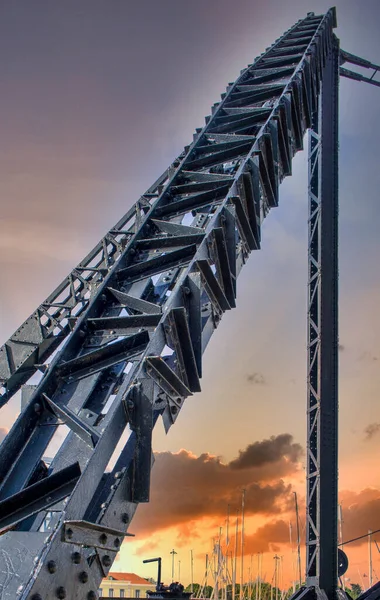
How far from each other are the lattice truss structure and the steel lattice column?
5.00 metres

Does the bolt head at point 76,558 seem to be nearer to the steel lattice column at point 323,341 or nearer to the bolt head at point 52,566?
the bolt head at point 52,566

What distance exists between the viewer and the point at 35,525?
420 cm

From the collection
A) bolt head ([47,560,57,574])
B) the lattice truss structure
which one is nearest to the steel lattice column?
the lattice truss structure

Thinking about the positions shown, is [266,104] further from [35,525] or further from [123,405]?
[35,525]

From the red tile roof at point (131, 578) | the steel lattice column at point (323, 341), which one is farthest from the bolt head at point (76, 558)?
the red tile roof at point (131, 578)

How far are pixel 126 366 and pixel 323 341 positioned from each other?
355 inches

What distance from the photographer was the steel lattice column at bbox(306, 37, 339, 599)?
39.0ft

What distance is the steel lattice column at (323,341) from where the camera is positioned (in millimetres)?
11898

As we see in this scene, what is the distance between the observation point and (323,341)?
44.4 feet

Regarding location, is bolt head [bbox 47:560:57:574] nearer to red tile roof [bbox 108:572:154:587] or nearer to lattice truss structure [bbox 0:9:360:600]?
lattice truss structure [bbox 0:9:360:600]

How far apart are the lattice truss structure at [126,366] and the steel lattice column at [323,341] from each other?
500 centimetres

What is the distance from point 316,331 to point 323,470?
3.10 metres

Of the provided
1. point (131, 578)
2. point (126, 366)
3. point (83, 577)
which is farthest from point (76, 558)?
point (131, 578)

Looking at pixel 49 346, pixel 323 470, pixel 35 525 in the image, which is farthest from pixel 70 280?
pixel 35 525
